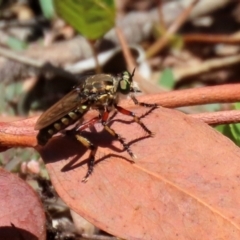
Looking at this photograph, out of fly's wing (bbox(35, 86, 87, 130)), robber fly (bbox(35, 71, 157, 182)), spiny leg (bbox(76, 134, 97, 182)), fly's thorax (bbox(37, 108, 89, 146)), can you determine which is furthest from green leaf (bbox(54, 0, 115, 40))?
spiny leg (bbox(76, 134, 97, 182))

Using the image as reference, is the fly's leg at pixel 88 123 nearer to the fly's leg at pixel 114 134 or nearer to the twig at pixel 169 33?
the fly's leg at pixel 114 134

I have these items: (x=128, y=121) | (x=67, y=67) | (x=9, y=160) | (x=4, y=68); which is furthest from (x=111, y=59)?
(x=128, y=121)

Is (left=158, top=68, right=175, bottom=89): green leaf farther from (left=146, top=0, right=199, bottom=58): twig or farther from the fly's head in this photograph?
Answer: the fly's head

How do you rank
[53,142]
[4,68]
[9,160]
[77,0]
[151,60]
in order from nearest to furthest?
[53,142] < [9,160] < [77,0] < [4,68] < [151,60]

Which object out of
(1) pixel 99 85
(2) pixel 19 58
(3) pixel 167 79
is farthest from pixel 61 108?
(3) pixel 167 79

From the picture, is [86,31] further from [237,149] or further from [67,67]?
[237,149]

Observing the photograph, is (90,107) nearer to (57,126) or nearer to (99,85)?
(99,85)
